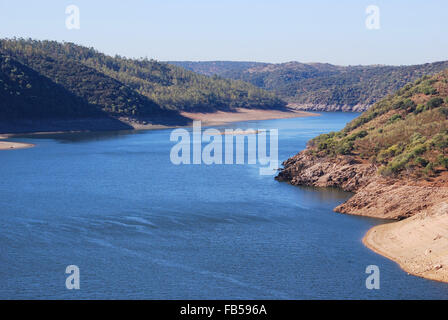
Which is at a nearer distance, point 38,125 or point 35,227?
point 35,227

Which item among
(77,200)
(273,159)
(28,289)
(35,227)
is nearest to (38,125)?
(273,159)

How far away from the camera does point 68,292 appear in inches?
1140

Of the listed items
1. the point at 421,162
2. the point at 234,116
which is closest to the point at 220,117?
the point at 234,116

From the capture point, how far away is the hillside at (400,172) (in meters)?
35.9

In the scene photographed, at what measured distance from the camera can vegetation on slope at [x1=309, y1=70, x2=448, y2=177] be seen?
50844mm

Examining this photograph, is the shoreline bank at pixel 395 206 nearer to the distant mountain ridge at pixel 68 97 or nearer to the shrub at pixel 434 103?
the shrub at pixel 434 103

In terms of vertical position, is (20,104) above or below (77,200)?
above

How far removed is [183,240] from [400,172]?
21820 millimetres

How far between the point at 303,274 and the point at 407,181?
64.9ft

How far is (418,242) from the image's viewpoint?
35.8 meters

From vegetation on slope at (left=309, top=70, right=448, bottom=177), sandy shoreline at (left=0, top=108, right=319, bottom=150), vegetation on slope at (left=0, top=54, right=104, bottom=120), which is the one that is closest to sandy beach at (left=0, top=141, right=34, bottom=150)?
sandy shoreline at (left=0, top=108, right=319, bottom=150)

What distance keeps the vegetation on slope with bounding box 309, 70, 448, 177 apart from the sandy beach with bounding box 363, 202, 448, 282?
34.8 feet

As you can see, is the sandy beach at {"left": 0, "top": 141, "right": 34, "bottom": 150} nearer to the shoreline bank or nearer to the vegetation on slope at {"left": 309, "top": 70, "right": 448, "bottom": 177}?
the vegetation on slope at {"left": 309, "top": 70, "right": 448, "bottom": 177}

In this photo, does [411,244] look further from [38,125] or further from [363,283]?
[38,125]
